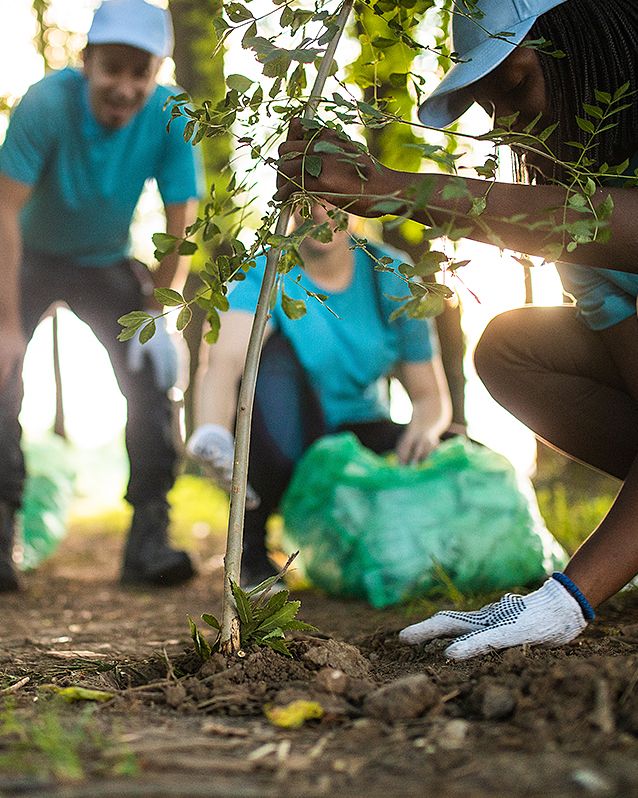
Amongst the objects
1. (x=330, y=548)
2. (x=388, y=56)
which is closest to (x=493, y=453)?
(x=330, y=548)

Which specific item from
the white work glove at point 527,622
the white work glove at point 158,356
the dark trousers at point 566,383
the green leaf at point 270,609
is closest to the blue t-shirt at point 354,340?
the white work glove at point 158,356

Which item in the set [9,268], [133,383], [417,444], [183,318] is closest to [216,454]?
[417,444]

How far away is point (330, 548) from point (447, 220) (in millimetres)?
1508

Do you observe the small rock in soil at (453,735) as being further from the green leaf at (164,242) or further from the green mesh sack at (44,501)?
the green mesh sack at (44,501)

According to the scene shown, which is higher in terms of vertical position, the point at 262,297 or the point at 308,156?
the point at 308,156

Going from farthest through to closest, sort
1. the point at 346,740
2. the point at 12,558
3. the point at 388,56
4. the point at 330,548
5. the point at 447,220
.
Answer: the point at 12,558
the point at 330,548
the point at 388,56
the point at 447,220
the point at 346,740

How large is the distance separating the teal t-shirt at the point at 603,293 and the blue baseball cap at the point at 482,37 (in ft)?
1.14

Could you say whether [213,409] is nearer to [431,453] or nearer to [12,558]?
[431,453]

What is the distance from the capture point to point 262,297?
150 centimetres

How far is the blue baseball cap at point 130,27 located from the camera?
3014 millimetres

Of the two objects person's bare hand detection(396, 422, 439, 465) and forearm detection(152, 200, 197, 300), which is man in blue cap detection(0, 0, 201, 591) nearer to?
forearm detection(152, 200, 197, 300)

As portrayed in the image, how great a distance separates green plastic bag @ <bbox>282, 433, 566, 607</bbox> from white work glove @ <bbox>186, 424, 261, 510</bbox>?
27cm

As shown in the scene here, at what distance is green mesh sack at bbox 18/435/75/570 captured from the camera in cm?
378

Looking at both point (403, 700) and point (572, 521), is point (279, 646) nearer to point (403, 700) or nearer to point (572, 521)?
point (403, 700)
